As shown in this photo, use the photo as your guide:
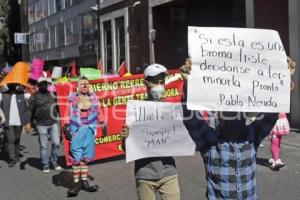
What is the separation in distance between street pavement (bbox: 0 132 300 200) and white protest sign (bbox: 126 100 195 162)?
2651 millimetres

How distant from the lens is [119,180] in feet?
29.2

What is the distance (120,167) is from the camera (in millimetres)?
10031

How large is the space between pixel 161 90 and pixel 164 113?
0.67ft

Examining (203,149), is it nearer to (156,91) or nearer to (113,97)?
(156,91)

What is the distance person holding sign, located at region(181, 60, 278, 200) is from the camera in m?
3.78

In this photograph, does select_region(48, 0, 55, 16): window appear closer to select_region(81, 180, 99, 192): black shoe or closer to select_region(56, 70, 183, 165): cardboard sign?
select_region(56, 70, 183, 165): cardboard sign

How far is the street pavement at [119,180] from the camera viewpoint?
25.6 feet

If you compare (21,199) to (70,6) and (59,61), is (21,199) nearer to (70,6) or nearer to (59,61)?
(70,6)

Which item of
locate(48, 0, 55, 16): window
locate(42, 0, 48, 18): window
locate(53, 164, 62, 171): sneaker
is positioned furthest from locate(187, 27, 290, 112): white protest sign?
locate(42, 0, 48, 18): window

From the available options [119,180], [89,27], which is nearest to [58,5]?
[89,27]

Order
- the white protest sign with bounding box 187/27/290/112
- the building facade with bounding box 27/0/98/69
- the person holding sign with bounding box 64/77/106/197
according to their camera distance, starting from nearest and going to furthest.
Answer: the white protest sign with bounding box 187/27/290/112
the person holding sign with bounding box 64/77/106/197
the building facade with bounding box 27/0/98/69

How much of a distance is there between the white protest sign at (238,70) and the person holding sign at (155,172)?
1164 millimetres

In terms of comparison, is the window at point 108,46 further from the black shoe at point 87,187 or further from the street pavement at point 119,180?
the black shoe at point 87,187

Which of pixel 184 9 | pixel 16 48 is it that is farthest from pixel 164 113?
pixel 16 48
